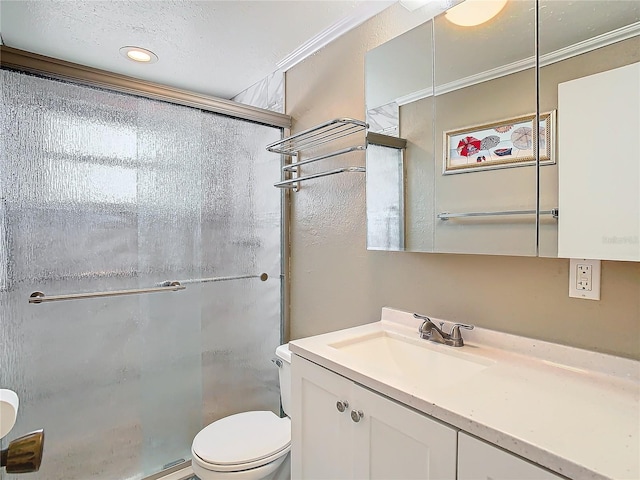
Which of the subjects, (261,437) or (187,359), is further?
(187,359)

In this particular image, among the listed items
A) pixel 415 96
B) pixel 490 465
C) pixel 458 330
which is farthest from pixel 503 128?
pixel 490 465

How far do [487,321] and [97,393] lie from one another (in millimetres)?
1718

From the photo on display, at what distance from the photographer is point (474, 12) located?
121 centimetres

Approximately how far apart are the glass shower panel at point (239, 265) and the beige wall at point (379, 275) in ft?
0.51

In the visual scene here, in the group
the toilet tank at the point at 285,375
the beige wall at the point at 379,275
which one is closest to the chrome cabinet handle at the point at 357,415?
the beige wall at the point at 379,275

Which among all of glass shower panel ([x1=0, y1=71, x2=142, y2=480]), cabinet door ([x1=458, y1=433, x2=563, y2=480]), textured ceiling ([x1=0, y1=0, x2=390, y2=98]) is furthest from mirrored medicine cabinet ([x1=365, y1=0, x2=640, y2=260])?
glass shower panel ([x1=0, y1=71, x2=142, y2=480])

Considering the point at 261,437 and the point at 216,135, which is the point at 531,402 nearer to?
the point at 261,437

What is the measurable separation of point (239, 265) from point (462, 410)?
1.52 metres

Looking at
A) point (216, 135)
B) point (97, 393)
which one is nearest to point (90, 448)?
point (97, 393)

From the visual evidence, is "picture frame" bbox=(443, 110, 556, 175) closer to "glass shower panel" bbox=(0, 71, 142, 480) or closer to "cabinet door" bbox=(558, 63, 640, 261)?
"cabinet door" bbox=(558, 63, 640, 261)

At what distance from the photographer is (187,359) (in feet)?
6.26

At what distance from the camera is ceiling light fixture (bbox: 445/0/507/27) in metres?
1.16

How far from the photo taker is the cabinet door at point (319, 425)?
106cm

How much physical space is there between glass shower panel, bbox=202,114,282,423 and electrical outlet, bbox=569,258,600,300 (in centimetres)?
152
